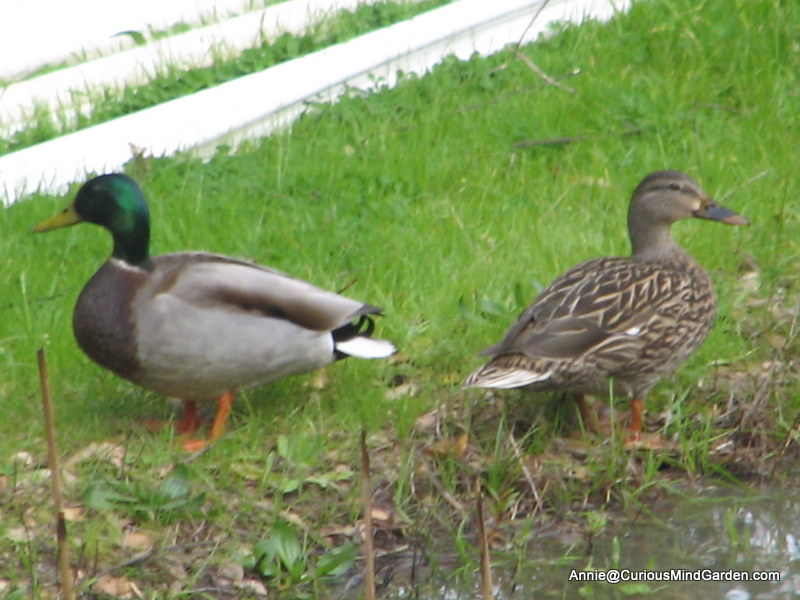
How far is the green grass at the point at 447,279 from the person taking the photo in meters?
4.49

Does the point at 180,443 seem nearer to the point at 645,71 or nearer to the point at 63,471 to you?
the point at 63,471

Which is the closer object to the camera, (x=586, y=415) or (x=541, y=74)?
(x=586, y=415)

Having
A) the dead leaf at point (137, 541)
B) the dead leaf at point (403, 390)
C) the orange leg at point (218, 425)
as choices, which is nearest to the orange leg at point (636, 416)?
the dead leaf at point (403, 390)

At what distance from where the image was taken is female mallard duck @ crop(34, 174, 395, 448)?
455 cm

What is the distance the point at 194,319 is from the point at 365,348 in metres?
0.64

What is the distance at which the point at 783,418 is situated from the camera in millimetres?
4961

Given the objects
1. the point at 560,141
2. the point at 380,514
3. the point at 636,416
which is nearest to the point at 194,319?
the point at 380,514

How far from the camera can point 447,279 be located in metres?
5.64

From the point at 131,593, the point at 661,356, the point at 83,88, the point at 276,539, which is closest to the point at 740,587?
the point at 661,356

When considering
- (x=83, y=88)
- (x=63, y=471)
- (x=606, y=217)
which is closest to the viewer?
(x=63, y=471)

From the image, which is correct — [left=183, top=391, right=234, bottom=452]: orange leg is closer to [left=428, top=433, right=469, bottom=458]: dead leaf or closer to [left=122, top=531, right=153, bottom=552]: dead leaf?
[left=122, top=531, right=153, bottom=552]: dead leaf

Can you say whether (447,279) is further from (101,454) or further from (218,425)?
(101,454)

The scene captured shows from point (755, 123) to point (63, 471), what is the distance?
12.9 feet

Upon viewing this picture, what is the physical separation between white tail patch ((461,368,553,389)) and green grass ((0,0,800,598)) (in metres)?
0.23
